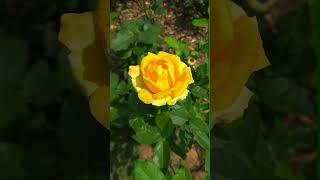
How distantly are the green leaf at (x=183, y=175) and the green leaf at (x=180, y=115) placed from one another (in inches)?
5.5

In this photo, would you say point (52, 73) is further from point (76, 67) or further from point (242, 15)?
point (242, 15)

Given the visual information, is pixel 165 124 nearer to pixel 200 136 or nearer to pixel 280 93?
pixel 200 136

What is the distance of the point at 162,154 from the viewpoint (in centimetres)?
153

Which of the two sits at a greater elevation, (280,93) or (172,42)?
(172,42)

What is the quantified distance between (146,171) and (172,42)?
37cm

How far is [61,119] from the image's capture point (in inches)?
59.1

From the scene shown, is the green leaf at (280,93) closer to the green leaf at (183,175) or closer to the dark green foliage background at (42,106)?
the green leaf at (183,175)

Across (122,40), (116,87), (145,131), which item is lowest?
(145,131)

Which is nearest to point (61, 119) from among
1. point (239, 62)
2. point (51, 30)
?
point (51, 30)

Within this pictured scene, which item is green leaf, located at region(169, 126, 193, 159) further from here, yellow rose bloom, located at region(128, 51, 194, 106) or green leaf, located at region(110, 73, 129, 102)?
green leaf, located at region(110, 73, 129, 102)

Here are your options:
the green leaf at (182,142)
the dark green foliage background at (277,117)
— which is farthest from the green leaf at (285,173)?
the green leaf at (182,142)

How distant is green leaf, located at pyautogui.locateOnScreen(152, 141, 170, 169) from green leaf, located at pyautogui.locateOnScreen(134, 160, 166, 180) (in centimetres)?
2

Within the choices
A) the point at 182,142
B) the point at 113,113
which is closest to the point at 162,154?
the point at 182,142

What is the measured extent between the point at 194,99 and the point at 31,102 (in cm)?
45
